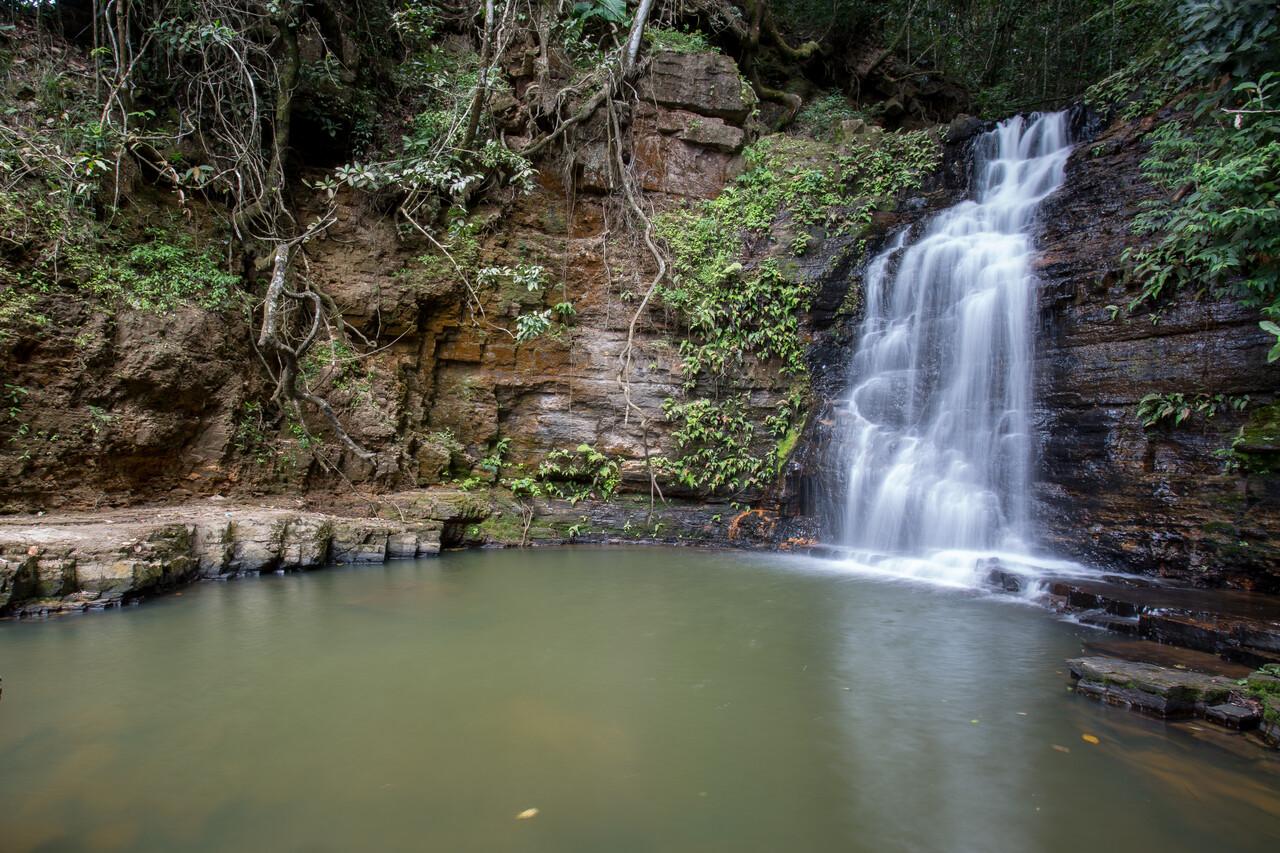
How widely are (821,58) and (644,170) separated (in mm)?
7084

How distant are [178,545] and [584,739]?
4.81 meters

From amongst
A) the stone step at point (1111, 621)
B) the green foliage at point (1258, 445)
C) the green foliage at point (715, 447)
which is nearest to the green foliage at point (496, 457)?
the green foliage at point (715, 447)

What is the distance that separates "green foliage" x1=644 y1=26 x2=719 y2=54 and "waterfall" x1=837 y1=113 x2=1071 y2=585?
5.04 metres

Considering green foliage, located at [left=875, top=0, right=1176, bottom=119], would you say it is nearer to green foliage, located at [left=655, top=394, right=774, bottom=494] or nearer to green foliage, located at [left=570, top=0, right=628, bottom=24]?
green foliage, located at [left=570, top=0, right=628, bottom=24]

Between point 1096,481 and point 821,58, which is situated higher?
point 821,58

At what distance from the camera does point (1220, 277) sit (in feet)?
20.7

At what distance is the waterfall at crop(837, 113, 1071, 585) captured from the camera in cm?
735

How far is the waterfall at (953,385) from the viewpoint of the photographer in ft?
24.1

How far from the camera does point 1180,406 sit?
632 cm

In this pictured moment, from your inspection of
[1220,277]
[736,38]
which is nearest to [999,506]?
[1220,277]

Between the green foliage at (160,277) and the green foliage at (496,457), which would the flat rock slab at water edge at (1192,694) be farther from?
the green foliage at (160,277)

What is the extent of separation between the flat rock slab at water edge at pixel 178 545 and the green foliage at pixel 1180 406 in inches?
298

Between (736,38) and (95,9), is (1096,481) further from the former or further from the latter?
(95,9)

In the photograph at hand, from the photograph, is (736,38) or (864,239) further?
(736,38)
